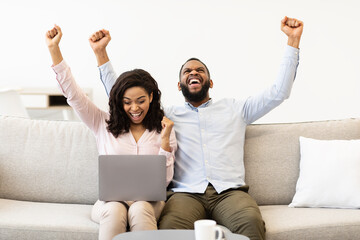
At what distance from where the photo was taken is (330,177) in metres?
2.35

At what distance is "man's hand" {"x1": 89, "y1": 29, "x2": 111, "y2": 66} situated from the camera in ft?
8.18

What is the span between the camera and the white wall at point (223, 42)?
16.8 ft

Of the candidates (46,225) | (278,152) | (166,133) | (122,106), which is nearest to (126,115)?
(122,106)

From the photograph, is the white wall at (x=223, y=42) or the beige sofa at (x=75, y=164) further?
the white wall at (x=223, y=42)

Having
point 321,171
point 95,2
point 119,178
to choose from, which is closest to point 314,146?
point 321,171

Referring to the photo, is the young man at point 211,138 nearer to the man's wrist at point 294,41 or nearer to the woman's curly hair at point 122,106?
the man's wrist at point 294,41

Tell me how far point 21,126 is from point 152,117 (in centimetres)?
72

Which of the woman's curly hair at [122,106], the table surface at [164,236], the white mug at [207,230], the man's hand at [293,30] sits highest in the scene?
the man's hand at [293,30]

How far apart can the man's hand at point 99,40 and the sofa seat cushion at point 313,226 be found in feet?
3.78

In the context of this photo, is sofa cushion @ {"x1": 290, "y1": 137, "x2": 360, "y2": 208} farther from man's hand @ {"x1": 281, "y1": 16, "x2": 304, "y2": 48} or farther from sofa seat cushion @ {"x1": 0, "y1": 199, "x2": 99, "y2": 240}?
sofa seat cushion @ {"x1": 0, "y1": 199, "x2": 99, "y2": 240}

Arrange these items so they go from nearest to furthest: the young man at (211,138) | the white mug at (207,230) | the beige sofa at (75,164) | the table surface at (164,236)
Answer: the white mug at (207,230), the table surface at (164,236), the young man at (211,138), the beige sofa at (75,164)

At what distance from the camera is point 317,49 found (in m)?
5.14

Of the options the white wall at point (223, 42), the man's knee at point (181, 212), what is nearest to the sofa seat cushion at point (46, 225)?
the man's knee at point (181, 212)

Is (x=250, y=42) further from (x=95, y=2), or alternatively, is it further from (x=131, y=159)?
(x=131, y=159)
